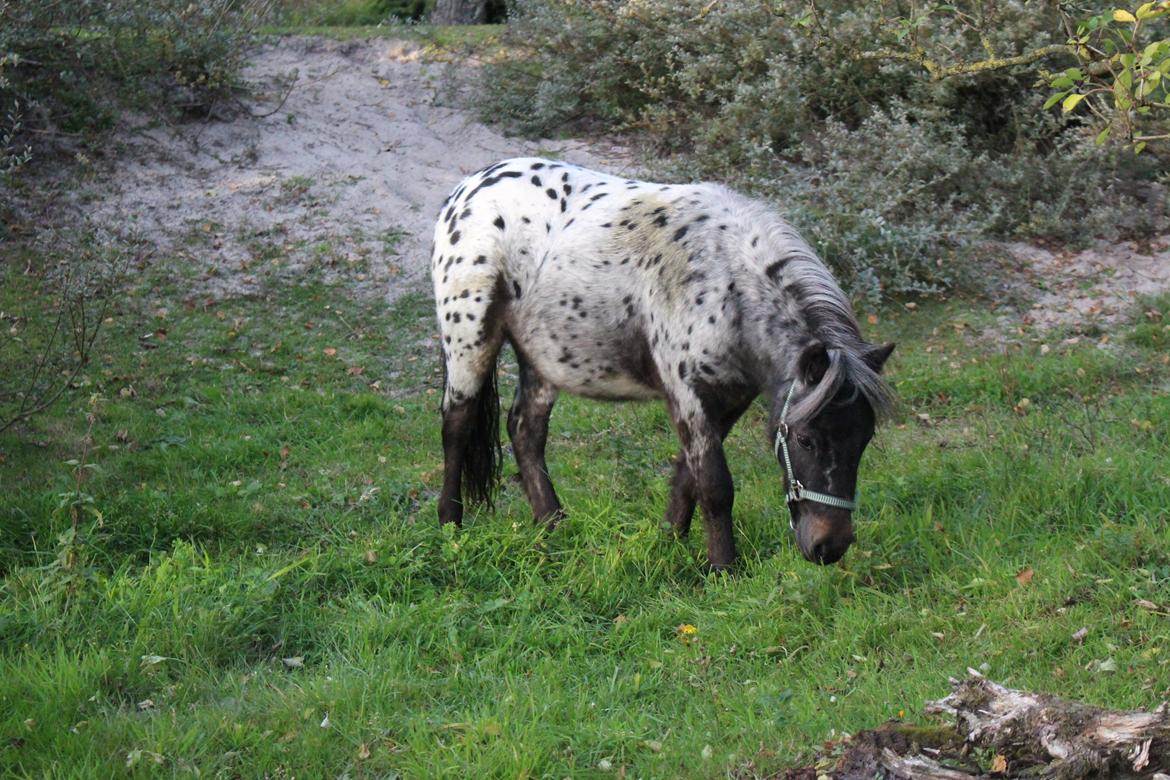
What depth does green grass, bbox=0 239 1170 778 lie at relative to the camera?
4.45 metres

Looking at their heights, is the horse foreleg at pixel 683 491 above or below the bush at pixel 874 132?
below

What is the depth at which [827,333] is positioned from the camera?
5.60 m

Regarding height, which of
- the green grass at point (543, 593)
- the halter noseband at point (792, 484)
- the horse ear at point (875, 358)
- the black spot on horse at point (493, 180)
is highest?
the black spot on horse at point (493, 180)

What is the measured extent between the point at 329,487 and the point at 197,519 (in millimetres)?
993

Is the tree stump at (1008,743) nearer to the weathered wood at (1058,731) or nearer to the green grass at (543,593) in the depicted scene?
the weathered wood at (1058,731)

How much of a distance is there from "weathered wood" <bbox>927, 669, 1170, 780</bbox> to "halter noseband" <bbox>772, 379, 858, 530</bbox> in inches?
56.9

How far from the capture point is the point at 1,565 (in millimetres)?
6070

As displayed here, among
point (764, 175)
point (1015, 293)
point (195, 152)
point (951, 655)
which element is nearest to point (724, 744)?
point (951, 655)

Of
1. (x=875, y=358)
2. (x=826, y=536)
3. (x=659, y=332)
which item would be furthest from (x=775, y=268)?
(x=826, y=536)

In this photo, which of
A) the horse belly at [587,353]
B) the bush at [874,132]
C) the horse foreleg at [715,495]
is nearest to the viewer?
the horse foreleg at [715,495]

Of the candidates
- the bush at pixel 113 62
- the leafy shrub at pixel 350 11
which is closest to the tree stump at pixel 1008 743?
the bush at pixel 113 62

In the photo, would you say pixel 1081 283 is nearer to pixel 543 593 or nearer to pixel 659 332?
pixel 659 332

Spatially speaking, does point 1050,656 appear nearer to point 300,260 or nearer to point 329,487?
point 329,487

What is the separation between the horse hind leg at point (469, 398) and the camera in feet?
22.3
